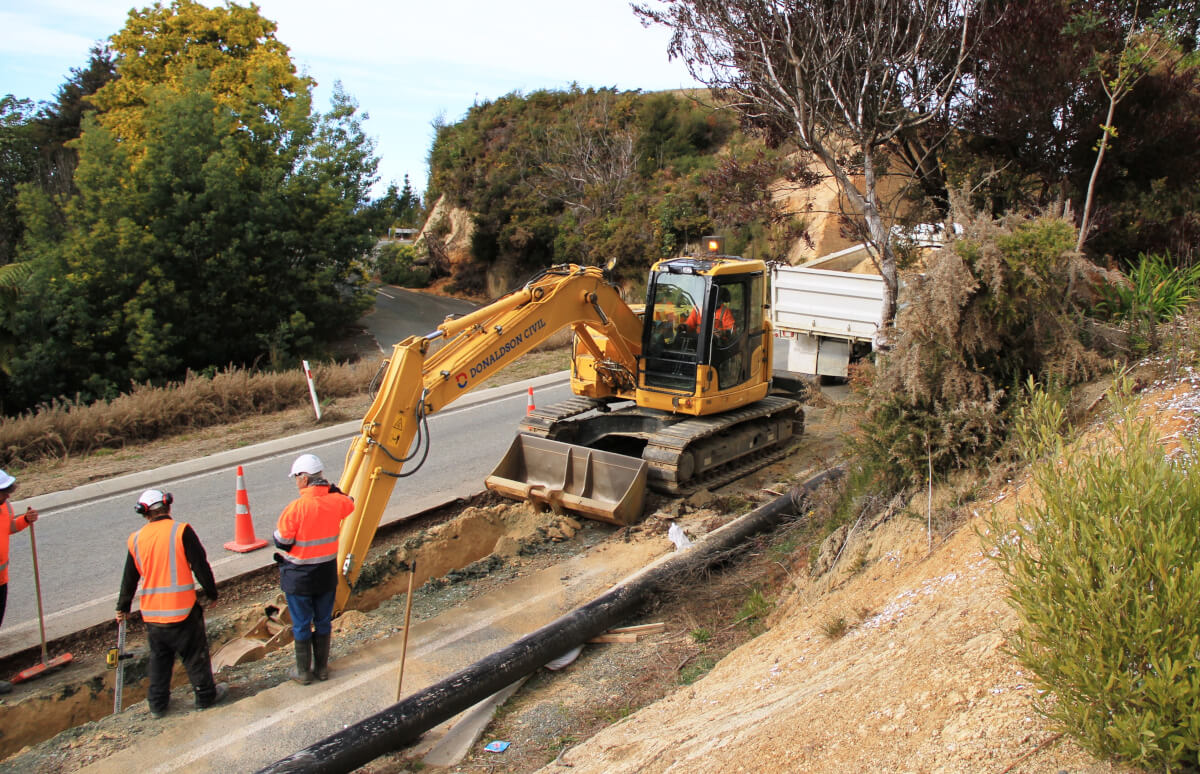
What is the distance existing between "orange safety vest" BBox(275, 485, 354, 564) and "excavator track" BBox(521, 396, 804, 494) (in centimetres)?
395

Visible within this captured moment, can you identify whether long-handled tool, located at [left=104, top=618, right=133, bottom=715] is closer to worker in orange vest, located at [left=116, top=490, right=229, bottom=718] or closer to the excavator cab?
worker in orange vest, located at [left=116, top=490, right=229, bottom=718]

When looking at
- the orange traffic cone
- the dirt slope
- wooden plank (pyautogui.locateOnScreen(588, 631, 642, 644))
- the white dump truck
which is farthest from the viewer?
the white dump truck

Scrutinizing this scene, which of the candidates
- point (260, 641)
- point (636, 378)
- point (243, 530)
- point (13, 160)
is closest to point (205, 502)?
point (243, 530)

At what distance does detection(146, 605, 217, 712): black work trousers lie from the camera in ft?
19.3

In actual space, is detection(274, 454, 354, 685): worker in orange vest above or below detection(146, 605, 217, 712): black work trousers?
above

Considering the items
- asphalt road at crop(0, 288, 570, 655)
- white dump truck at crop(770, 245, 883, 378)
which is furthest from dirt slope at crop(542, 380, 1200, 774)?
white dump truck at crop(770, 245, 883, 378)

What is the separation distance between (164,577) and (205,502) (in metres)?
4.66

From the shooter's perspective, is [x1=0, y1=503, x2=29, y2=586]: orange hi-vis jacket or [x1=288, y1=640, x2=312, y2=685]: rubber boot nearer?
[x1=288, y1=640, x2=312, y2=685]: rubber boot

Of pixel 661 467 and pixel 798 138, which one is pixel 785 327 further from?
pixel 661 467

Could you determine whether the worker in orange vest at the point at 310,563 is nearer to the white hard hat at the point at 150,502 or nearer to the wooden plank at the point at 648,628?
the white hard hat at the point at 150,502

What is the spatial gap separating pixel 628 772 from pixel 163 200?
20827mm

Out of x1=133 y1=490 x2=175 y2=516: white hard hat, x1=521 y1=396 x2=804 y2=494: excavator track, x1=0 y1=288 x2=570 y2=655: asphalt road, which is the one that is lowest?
x1=0 y1=288 x2=570 y2=655: asphalt road

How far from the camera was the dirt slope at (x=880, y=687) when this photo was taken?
3.52 meters

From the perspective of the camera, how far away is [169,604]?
5883 mm
